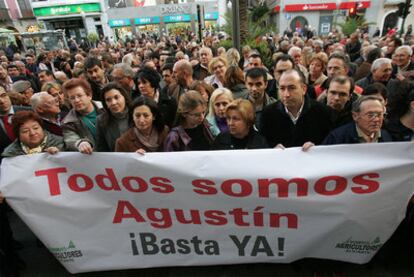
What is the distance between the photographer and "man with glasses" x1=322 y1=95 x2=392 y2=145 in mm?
2248

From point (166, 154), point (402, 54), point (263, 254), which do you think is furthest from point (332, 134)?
point (402, 54)

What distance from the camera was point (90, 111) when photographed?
10.5 feet

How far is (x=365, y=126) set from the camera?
2316 mm

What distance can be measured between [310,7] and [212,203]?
106ft

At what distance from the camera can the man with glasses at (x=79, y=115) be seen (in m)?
2.92

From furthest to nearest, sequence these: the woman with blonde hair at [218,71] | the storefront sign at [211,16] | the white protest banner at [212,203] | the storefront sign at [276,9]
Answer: the storefront sign at [211,16]
the storefront sign at [276,9]
the woman with blonde hair at [218,71]
the white protest banner at [212,203]

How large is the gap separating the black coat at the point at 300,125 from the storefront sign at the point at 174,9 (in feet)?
121

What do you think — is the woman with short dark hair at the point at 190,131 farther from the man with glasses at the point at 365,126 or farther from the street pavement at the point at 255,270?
the street pavement at the point at 255,270

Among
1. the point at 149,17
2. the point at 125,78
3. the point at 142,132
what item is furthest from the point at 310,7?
the point at 142,132

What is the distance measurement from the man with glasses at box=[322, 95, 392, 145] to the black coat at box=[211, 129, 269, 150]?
22.7 inches

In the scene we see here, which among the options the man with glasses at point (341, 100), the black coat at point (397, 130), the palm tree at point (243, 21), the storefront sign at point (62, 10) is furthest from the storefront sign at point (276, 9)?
the black coat at point (397, 130)

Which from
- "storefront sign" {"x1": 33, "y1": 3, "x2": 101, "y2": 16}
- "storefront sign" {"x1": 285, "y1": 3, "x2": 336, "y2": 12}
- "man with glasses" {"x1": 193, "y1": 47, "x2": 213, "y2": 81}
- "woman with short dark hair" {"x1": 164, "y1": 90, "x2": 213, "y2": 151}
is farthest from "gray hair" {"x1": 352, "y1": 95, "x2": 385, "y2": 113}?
"storefront sign" {"x1": 33, "y1": 3, "x2": 101, "y2": 16}

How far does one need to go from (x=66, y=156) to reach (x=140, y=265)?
1132mm

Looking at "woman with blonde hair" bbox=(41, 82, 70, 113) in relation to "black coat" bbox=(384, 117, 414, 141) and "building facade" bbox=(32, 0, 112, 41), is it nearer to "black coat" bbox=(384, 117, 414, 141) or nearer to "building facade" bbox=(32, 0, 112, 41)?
"black coat" bbox=(384, 117, 414, 141)
